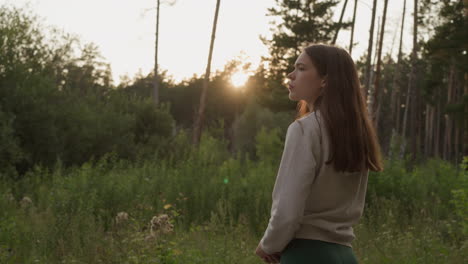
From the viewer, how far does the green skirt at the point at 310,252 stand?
2564 millimetres

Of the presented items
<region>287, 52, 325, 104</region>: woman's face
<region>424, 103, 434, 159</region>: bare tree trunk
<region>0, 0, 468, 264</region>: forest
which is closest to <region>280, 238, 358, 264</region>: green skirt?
<region>287, 52, 325, 104</region>: woman's face

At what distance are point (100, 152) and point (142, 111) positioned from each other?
466cm

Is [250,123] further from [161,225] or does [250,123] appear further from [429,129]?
[161,225]

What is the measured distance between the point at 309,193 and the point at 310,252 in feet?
0.94

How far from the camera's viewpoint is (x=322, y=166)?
253cm

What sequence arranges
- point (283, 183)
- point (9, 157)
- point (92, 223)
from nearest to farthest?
point (283, 183) → point (92, 223) → point (9, 157)

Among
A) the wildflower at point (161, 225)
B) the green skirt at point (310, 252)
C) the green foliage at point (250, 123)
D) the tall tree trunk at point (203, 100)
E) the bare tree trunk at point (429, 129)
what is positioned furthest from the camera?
the bare tree trunk at point (429, 129)

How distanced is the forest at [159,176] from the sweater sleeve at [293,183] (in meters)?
2.74

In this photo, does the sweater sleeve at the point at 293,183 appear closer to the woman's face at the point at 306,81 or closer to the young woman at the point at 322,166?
the young woman at the point at 322,166

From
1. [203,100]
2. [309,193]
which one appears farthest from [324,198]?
[203,100]

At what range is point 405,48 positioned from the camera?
46.3 m

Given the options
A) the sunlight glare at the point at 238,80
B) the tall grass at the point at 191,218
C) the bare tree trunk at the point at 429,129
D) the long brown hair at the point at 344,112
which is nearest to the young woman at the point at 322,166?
the long brown hair at the point at 344,112

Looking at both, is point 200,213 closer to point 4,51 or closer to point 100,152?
point 4,51

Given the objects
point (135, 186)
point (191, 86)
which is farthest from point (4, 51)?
point (191, 86)
